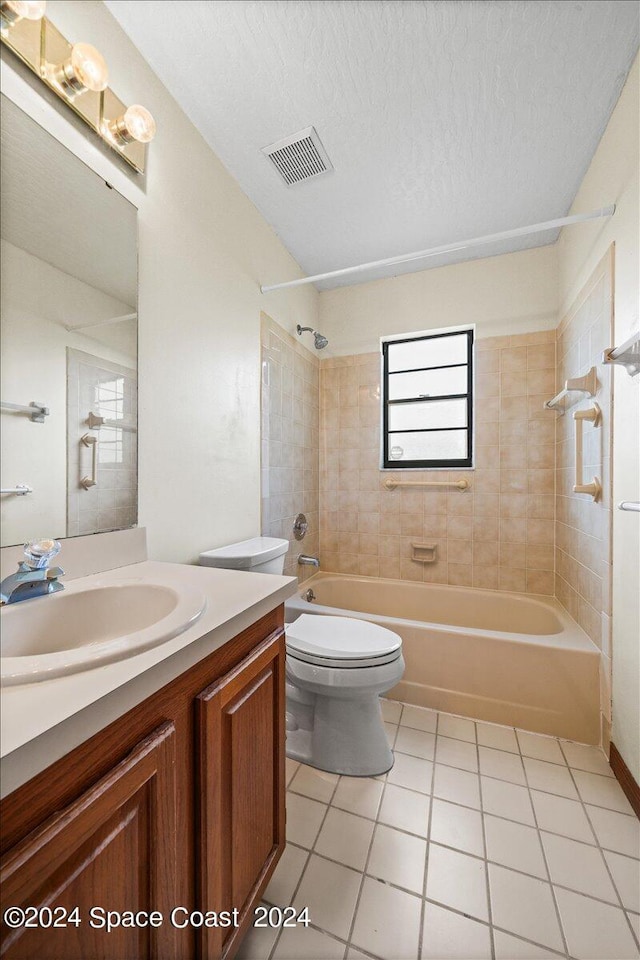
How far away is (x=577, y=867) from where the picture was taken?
108 centimetres

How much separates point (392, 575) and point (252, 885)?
1.95 meters

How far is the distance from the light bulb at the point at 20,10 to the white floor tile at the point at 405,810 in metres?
2.35

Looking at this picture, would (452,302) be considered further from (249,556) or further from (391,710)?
(391,710)

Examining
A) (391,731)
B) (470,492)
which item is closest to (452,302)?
(470,492)

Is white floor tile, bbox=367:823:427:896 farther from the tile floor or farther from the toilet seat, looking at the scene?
the toilet seat

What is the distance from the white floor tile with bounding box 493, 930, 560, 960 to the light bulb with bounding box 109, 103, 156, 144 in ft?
7.63

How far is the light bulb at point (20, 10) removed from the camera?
0.85 metres

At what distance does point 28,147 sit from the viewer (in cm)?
92

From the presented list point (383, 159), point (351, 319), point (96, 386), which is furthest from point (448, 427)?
point (96, 386)

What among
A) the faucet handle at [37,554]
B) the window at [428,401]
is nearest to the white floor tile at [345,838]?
the faucet handle at [37,554]

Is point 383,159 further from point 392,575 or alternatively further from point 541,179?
point 392,575

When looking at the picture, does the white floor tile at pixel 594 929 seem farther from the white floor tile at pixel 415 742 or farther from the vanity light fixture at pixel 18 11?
the vanity light fixture at pixel 18 11

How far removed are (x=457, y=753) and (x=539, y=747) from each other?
14.0 inches

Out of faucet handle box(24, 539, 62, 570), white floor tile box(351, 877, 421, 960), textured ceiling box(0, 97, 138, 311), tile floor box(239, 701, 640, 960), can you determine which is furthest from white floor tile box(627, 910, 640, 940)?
textured ceiling box(0, 97, 138, 311)
